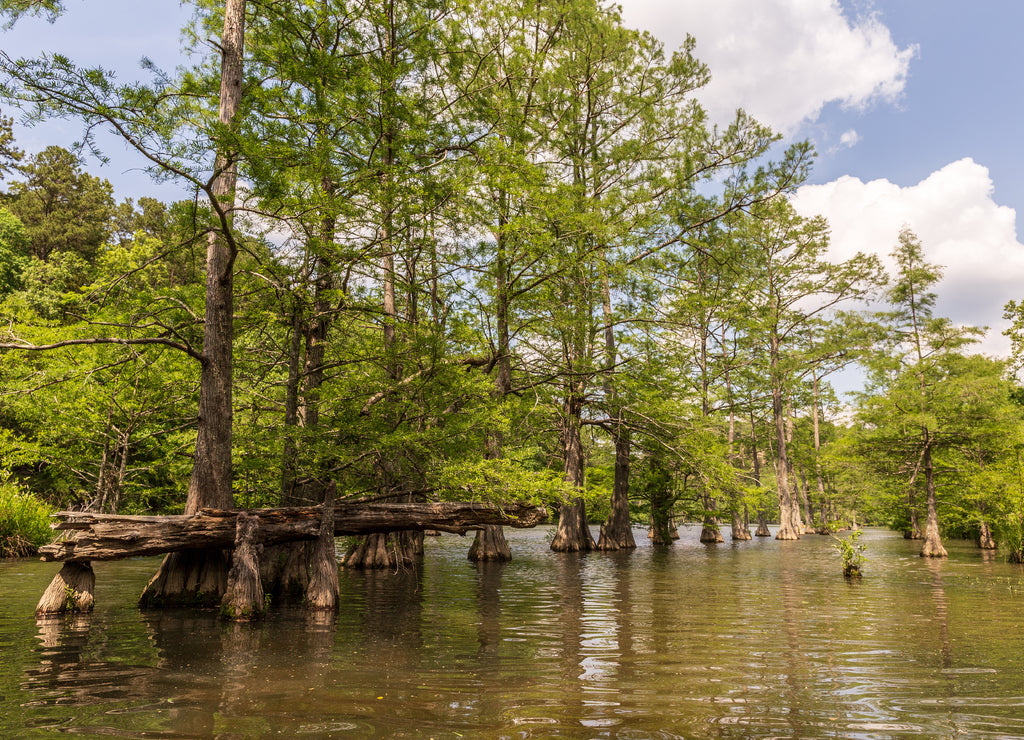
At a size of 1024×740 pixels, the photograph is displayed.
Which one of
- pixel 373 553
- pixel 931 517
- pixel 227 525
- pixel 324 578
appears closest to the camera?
pixel 227 525

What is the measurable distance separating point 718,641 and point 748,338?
33586mm

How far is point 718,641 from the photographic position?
7867mm

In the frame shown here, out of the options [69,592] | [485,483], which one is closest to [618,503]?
[485,483]

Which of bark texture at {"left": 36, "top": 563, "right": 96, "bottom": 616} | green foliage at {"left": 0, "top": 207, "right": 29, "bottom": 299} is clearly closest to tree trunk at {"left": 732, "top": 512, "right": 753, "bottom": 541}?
bark texture at {"left": 36, "top": 563, "right": 96, "bottom": 616}

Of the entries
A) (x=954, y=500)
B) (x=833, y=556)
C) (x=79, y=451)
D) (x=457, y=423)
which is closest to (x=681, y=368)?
(x=833, y=556)

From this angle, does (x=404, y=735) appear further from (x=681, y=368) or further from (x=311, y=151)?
(x=681, y=368)

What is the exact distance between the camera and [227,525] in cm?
1017

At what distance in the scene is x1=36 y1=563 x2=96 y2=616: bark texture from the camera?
9508 millimetres

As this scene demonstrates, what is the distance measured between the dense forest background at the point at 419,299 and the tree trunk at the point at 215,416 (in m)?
0.09

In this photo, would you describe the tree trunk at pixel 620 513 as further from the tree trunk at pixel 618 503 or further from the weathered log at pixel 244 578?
the weathered log at pixel 244 578

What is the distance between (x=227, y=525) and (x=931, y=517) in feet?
78.6

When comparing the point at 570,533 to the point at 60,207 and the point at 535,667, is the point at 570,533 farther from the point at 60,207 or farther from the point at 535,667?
the point at 60,207

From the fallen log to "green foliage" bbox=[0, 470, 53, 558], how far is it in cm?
1086

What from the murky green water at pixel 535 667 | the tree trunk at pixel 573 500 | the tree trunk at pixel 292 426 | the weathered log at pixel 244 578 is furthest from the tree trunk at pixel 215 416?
the tree trunk at pixel 573 500
